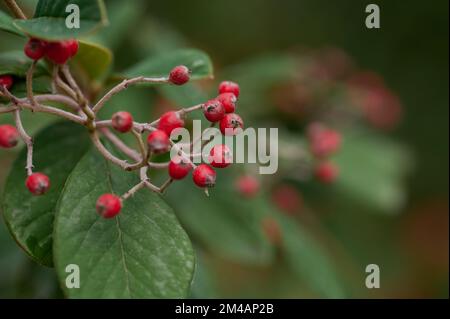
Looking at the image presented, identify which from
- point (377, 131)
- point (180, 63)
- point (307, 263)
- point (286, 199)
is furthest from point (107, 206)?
point (377, 131)

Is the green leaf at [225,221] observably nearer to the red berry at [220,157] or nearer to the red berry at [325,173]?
the red berry at [325,173]

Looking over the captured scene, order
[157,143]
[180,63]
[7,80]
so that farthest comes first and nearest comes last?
1. [180,63]
2. [7,80]
3. [157,143]

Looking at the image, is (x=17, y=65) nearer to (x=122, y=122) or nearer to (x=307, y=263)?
(x=122, y=122)

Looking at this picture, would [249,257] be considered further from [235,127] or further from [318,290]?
[235,127]

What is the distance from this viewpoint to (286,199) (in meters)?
3.50

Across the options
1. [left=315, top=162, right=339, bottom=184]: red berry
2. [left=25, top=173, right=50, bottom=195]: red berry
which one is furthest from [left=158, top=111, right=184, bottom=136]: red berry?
[left=315, top=162, right=339, bottom=184]: red berry

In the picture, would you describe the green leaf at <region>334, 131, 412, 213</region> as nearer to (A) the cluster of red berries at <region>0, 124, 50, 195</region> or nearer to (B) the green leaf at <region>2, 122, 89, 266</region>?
(B) the green leaf at <region>2, 122, 89, 266</region>

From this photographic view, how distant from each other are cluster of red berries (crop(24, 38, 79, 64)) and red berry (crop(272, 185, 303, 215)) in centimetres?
216

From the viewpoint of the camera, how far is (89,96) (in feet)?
7.45

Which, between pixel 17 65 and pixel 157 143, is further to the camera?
pixel 17 65

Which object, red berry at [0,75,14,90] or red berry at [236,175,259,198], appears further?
red berry at [236,175,259,198]

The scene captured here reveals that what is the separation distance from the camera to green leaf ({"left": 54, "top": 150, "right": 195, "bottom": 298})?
1.43 meters

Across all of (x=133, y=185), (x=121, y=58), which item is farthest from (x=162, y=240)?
(x=121, y=58)

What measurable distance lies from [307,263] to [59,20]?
5.91 feet
